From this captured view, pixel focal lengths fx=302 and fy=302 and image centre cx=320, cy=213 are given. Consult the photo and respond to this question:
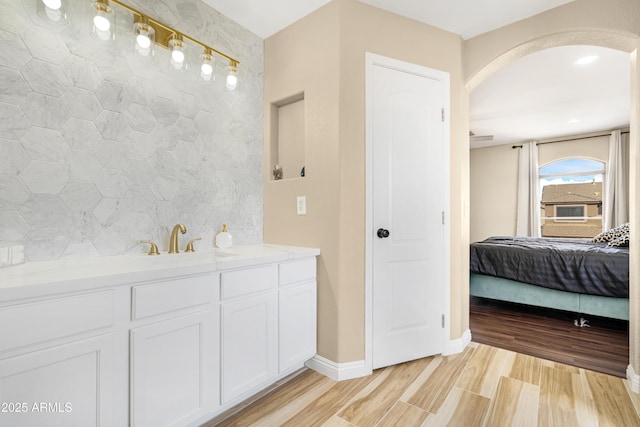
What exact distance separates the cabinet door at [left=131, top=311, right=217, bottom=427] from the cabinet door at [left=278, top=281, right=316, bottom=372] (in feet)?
1.54

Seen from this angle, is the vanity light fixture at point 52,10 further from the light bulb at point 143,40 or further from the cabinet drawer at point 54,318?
the cabinet drawer at point 54,318

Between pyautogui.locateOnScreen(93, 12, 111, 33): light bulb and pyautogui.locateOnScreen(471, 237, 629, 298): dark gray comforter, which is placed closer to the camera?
pyautogui.locateOnScreen(93, 12, 111, 33): light bulb

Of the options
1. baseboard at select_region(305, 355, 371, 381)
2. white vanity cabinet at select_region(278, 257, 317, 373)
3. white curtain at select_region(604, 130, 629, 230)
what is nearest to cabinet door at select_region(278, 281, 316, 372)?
white vanity cabinet at select_region(278, 257, 317, 373)

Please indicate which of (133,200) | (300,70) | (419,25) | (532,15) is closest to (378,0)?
(419,25)

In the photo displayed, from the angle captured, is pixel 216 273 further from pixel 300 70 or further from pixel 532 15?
pixel 532 15

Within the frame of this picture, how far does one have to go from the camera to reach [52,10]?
52.9 inches

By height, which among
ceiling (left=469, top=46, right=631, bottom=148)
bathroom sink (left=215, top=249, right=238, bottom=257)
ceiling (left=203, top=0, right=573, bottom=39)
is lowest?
bathroom sink (left=215, top=249, right=238, bottom=257)

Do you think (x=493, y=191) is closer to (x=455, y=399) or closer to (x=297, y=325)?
(x=455, y=399)

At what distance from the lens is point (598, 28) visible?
1.94 meters

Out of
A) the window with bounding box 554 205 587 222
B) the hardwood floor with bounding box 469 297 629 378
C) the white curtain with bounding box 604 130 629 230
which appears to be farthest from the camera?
the window with bounding box 554 205 587 222

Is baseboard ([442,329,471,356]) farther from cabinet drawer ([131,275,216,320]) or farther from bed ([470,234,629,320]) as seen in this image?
cabinet drawer ([131,275,216,320])

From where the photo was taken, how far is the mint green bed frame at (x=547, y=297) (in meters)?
2.81

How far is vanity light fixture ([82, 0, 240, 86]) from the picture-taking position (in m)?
1.47

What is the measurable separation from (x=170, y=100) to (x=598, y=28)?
2.76m
